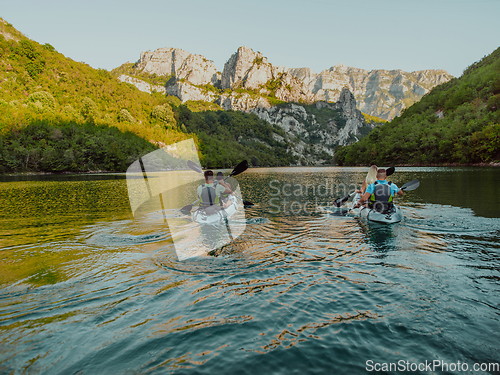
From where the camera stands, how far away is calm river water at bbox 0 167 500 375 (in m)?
4.34

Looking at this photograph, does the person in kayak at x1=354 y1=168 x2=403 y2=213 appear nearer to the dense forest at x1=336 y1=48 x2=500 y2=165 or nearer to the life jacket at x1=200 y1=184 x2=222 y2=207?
the life jacket at x1=200 y1=184 x2=222 y2=207

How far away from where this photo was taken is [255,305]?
19.7 feet

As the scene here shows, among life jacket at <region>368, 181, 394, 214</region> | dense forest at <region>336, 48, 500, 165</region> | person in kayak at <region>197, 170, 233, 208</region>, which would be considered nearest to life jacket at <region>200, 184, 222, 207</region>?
person in kayak at <region>197, 170, 233, 208</region>

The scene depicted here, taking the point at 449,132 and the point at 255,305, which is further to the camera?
the point at 449,132

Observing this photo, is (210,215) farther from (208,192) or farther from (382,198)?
(382,198)

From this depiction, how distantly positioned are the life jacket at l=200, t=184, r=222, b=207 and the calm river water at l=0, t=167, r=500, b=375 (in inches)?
134

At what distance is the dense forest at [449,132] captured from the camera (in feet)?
231

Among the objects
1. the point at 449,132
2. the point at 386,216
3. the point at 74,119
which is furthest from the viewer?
the point at 74,119

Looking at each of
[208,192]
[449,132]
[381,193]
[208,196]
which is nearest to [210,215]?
[208,196]

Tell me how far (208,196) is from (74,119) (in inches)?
4462

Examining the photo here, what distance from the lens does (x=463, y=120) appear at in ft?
277

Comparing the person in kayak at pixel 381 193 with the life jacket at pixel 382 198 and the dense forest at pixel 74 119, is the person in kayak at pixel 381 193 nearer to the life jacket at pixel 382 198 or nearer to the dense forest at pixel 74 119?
the life jacket at pixel 382 198

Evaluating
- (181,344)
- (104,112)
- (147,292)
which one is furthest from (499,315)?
(104,112)

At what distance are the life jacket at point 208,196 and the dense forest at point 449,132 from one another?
76.6 m
